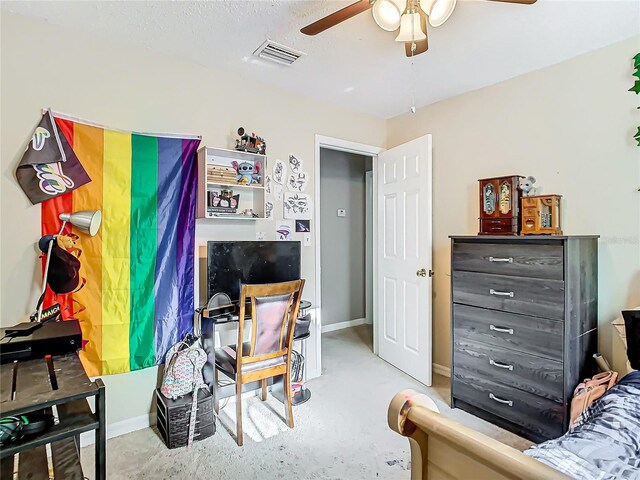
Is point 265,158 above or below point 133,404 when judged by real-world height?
above

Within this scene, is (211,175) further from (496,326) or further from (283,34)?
(496,326)

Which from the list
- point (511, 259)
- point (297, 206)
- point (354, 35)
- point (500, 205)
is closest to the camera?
point (354, 35)

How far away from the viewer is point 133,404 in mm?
2225

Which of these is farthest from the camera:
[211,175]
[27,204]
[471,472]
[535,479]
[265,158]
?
[265,158]

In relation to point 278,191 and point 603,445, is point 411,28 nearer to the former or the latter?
point 278,191

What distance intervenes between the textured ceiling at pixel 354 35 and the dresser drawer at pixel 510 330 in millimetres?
1697

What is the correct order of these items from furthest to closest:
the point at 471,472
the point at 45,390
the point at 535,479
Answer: the point at 45,390 → the point at 471,472 → the point at 535,479

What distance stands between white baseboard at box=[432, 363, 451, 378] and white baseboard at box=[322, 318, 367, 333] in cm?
167

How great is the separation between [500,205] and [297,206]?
1566 mm

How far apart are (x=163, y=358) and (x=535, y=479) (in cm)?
224

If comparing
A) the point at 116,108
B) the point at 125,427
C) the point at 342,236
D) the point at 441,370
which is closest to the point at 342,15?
the point at 116,108

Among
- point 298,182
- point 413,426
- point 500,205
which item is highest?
point 298,182

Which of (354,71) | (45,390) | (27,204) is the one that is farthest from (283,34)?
(45,390)

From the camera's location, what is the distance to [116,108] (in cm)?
216
